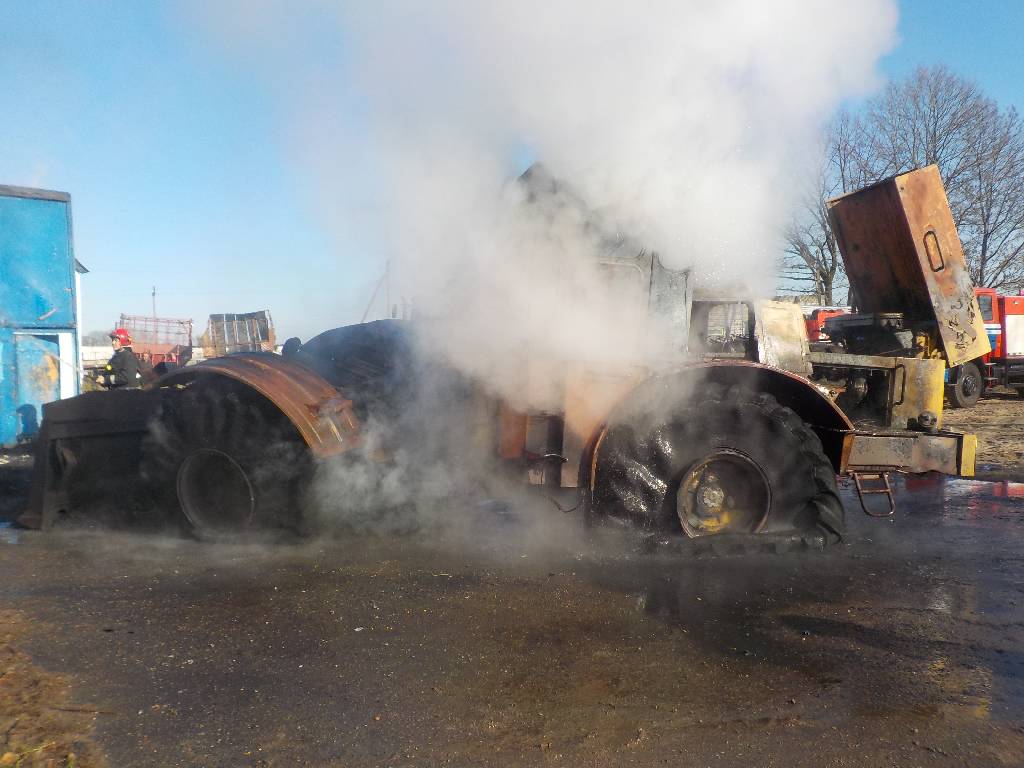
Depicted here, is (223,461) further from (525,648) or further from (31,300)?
(31,300)

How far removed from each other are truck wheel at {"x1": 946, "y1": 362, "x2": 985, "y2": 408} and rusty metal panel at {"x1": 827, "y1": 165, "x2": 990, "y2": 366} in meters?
12.0

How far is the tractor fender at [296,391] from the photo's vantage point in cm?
469

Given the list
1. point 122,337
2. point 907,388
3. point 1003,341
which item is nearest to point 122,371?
point 122,337

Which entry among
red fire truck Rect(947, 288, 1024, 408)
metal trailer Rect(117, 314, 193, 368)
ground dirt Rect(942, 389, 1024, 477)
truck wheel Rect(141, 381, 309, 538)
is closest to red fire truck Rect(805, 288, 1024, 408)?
red fire truck Rect(947, 288, 1024, 408)

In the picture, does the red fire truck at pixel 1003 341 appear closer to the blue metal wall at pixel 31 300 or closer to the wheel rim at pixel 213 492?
the blue metal wall at pixel 31 300

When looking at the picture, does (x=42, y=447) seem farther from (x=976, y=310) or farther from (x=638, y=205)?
(x=976, y=310)

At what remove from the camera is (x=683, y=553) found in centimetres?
483

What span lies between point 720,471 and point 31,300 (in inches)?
365

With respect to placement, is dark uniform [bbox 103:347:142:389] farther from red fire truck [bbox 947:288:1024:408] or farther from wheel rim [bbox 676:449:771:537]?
red fire truck [bbox 947:288:1024:408]

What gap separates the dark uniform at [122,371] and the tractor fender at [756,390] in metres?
7.47

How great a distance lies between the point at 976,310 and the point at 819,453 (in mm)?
2473

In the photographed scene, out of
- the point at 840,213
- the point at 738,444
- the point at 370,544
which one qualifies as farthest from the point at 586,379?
the point at 840,213

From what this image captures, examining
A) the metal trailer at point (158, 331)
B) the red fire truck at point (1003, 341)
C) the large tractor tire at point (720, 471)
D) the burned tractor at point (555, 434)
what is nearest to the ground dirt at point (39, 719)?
the burned tractor at point (555, 434)

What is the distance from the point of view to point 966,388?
1688cm
